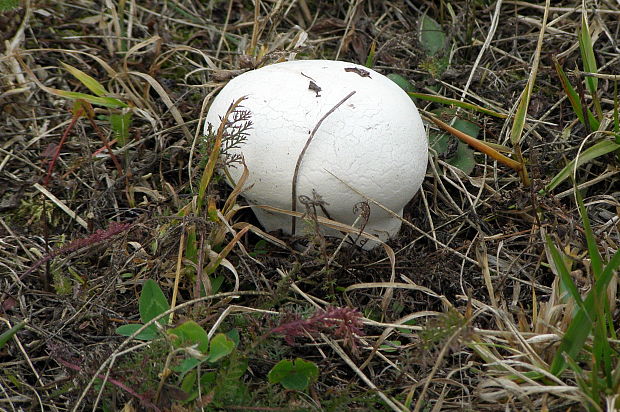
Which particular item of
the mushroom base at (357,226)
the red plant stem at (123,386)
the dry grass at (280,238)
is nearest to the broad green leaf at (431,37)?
the dry grass at (280,238)

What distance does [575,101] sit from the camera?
2039 millimetres

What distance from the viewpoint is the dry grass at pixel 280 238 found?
1.52 m

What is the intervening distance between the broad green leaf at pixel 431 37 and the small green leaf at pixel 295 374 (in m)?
1.36

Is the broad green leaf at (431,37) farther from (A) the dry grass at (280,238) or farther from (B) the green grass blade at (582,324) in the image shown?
(B) the green grass blade at (582,324)

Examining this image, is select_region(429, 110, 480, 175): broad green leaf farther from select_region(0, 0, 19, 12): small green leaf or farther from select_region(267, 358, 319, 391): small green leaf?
select_region(0, 0, 19, 12): small green leaf

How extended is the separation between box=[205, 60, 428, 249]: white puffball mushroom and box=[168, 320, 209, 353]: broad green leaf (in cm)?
45

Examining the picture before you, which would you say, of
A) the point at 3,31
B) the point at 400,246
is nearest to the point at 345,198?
the point at 400,246

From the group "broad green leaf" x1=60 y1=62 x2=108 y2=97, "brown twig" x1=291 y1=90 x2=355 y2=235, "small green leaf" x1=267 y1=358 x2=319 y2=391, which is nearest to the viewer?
"small green leaf" x1=267 y1=358 x2=319 y2=391

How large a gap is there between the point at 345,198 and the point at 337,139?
0.15 meters

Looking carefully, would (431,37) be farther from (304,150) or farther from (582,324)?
(582,324)

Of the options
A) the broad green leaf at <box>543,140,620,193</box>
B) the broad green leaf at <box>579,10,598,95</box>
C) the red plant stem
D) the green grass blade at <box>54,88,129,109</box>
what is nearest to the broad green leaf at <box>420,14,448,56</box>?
the broad green leaf at <box>579,10,598,95</box>

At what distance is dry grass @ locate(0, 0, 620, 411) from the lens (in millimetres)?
1522

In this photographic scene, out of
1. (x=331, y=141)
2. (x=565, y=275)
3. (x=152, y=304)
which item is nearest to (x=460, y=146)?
(x=331, y=141)

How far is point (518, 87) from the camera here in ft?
7.79
